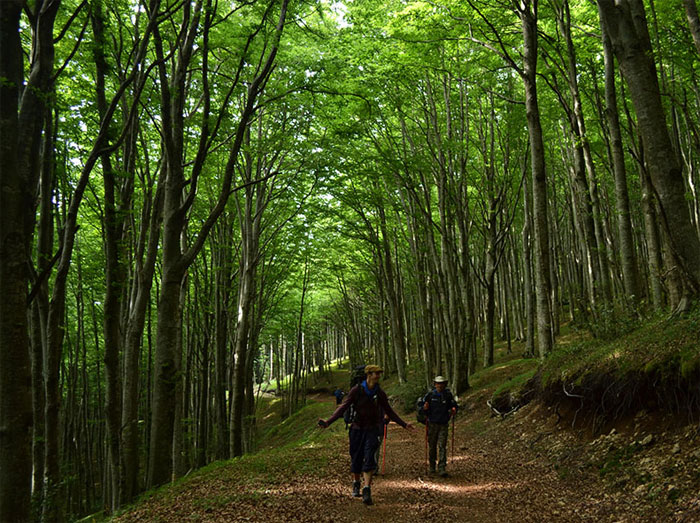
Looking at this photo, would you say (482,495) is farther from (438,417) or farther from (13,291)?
(13,291)

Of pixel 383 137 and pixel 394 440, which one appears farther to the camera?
pixel 383 137

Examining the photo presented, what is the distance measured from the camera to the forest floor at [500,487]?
4855mm

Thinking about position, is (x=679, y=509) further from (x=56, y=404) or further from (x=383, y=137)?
(x=383, y=137)

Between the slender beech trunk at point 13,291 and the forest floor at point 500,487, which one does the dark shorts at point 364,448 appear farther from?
the slender beech trunk at point 13,291

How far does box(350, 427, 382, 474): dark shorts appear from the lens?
20.1 feet

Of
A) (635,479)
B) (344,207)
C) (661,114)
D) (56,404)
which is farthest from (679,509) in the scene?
(344,207)

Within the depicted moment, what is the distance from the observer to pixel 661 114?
5797 mm

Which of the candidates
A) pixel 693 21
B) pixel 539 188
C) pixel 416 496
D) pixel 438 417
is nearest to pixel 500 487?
pixel 416 496

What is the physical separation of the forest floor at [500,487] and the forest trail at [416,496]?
0.05ft

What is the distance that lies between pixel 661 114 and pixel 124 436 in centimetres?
1034

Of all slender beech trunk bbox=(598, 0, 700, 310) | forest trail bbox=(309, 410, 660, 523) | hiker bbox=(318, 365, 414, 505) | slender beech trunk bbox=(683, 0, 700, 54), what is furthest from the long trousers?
slender beech trunk bbox=(683, 0, 700, 54)

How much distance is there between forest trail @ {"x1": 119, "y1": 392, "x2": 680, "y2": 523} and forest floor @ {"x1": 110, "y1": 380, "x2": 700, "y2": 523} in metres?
0.02

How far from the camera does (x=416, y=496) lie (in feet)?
20.9

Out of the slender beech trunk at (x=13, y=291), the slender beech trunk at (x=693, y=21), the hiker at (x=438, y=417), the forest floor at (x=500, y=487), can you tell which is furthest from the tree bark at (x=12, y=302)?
the slender beech trunk at (x=693, y=21)
